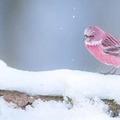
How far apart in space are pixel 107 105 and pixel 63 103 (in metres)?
0.11

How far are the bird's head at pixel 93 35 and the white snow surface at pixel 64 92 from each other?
131 mm

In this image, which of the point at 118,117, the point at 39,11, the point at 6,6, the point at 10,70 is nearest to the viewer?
the point at 118,117

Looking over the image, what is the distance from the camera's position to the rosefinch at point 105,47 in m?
1.64

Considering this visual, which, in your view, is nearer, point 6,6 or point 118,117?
point 118,117

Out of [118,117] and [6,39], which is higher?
[6,39]

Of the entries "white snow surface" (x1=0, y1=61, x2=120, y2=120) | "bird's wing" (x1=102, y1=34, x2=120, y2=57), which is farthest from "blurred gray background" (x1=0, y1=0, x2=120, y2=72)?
"white snow surface" (x1=0, y1=61, x2=120, y2=120)

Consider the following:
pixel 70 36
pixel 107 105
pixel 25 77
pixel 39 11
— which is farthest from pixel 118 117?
pixel 39 11

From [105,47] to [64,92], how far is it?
0.24 meters

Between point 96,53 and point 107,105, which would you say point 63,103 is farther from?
point 96,53

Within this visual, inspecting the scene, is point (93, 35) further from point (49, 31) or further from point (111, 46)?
point (49, 31)

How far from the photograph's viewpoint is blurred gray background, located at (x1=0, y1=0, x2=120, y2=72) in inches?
157

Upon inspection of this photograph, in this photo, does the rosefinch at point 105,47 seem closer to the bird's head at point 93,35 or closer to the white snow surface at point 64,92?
the bird's head at point 93,35

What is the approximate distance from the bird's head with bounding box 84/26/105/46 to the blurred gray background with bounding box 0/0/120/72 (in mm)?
2154

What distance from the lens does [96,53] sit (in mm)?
1651
